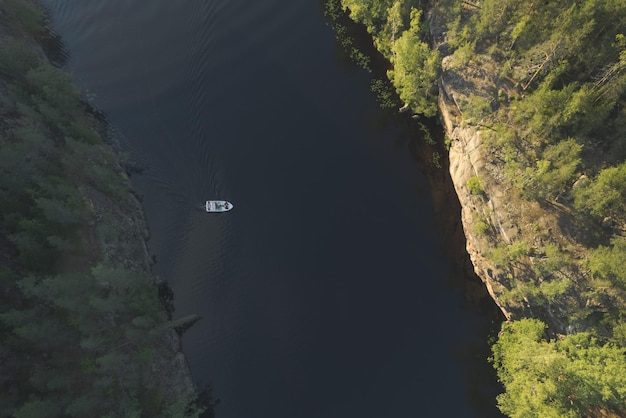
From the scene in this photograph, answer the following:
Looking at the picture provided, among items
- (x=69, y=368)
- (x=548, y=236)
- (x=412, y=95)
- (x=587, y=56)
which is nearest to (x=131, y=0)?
→ (x=412, y=95)

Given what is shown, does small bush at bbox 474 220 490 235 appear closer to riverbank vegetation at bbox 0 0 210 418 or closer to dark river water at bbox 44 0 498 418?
dark river water at bbox 44 0 498 418

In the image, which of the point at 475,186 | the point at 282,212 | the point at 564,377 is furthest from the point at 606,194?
the point at 282,212

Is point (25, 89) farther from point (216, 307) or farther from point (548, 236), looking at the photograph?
point (548, 236)

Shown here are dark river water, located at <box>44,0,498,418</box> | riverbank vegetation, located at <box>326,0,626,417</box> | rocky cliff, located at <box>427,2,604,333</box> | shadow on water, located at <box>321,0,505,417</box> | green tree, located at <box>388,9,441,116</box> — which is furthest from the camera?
green tree, located at <box>388,9,441,116</box>

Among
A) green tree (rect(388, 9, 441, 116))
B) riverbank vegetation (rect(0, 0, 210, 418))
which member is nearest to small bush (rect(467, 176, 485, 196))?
green tree (rect(388, 9, 441, 116))

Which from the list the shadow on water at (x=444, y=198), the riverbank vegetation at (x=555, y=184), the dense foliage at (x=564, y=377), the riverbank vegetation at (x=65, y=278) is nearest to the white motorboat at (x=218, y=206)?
the riverbank vegetation at (x=65, y=278)

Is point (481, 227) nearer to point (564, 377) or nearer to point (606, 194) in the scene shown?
point (606, 194)
